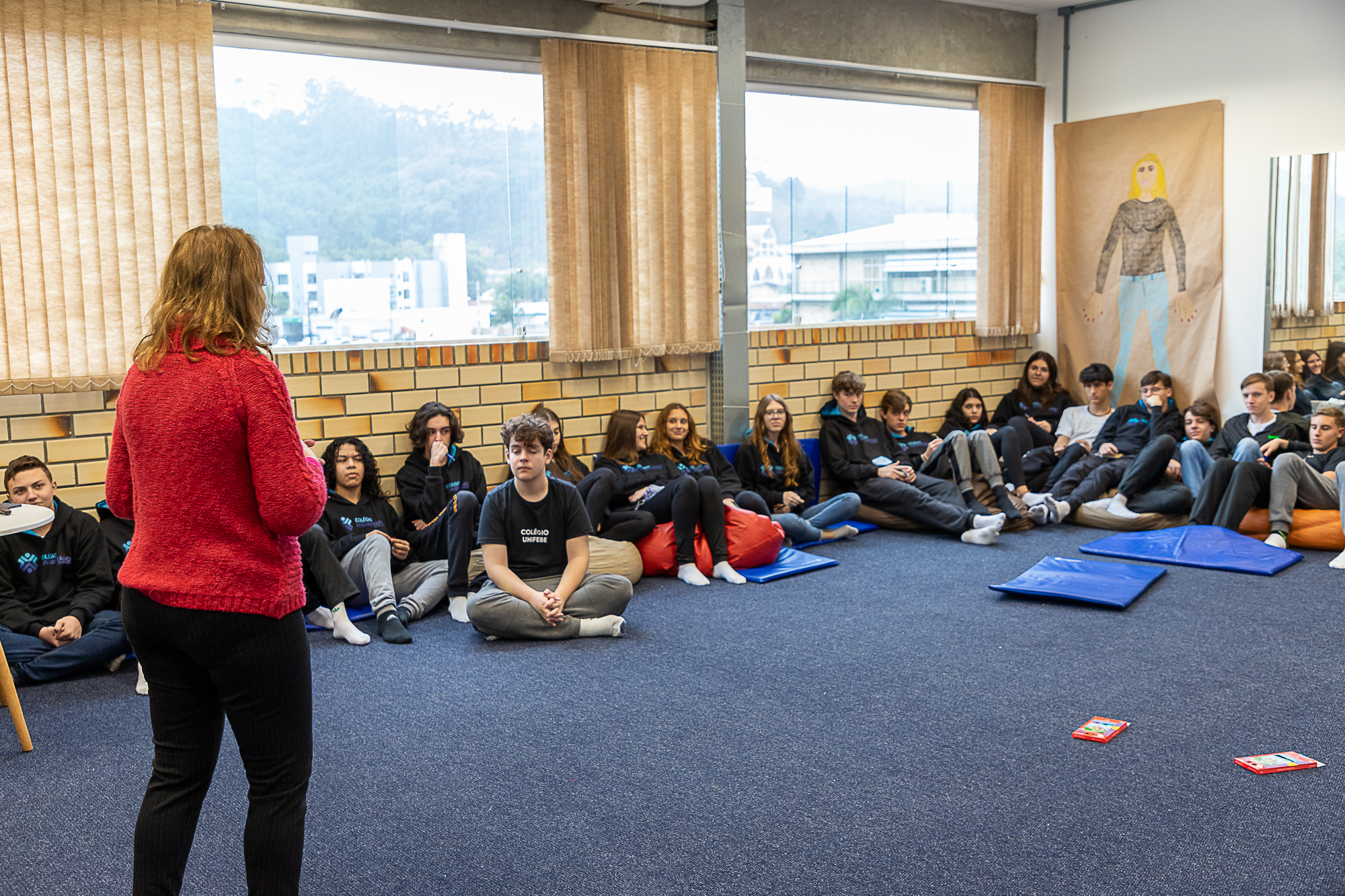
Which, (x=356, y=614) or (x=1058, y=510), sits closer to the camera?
(x=356, y=614)

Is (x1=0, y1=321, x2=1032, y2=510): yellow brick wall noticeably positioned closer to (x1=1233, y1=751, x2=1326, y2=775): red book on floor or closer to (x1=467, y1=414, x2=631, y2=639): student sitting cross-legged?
(x1=467, y1=414, x2=631, y2=639): student sitting cross-legged

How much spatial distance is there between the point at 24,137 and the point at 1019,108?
5.93 meters

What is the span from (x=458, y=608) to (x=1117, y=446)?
163 inches

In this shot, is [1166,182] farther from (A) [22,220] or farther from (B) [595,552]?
(A) [22,220]

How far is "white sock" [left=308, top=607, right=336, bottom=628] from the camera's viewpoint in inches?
175

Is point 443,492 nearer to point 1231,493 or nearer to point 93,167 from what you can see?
point 93,167

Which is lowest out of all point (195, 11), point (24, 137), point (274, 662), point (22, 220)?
point (274, 662)

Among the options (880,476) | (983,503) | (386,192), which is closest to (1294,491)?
(983,503)

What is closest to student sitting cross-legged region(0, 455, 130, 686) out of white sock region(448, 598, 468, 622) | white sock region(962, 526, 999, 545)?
white sock region(448, 598, 468, 622)

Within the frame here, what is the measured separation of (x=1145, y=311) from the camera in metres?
7.22

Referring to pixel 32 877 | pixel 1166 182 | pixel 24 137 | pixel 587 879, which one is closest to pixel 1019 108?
pixel 1166 182

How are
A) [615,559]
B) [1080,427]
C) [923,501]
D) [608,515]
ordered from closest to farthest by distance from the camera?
1. [615,559]
2. [608,515]
3. [923,501]
4. [1080,427]

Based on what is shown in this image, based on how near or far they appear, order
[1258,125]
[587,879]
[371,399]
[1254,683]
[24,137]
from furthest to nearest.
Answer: [1258,125] → [371,399] → [24,137] → [1254,683] → [587,879]

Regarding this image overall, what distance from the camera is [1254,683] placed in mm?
3600
